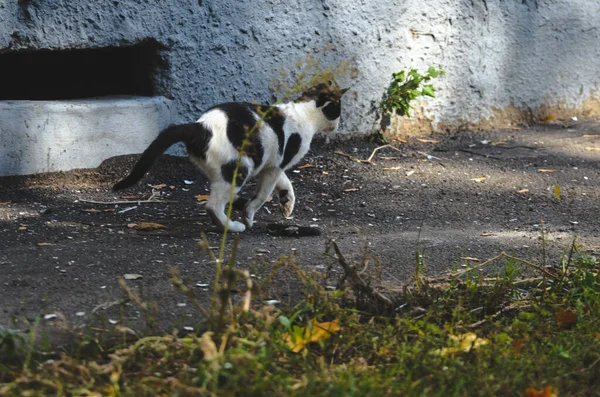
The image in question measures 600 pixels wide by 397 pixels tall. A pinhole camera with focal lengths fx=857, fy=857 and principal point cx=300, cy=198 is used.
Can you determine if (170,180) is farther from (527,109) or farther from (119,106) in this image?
(527,109)

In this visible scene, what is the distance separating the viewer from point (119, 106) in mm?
5566

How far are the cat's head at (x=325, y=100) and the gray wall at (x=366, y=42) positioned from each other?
3.50 ft

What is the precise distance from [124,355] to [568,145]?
528 centimetres

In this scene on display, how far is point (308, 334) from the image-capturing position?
112 inches

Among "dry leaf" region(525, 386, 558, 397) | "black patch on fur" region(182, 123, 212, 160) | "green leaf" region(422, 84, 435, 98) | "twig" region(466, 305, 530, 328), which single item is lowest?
"twig" region(466, 305, 530, 328)

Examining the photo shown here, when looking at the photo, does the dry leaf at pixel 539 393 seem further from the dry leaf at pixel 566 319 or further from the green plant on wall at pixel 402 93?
the green plant on wall at pixel 402 93

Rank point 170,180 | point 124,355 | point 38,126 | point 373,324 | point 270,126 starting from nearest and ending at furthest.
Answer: point 124,355 < point 373,324 < point 270,126 < point 38,126 < point 170,180

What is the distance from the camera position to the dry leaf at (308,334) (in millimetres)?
2812

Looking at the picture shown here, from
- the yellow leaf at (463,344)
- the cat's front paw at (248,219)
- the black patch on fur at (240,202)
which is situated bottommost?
the cat's front paw at (248,219)

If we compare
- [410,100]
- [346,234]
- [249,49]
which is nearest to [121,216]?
[346,234]

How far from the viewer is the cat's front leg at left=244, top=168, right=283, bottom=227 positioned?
479cm

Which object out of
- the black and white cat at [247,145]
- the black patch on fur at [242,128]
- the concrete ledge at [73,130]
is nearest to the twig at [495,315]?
the black and white cat at [247,145]

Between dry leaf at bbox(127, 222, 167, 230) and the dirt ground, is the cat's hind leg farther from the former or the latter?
dry leaf at bbox(127, 222, 167, 230)

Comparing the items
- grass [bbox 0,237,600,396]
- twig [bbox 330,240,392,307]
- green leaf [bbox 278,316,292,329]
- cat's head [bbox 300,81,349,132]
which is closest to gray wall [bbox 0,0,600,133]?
cat's head [bbox 300,81,349,132]
